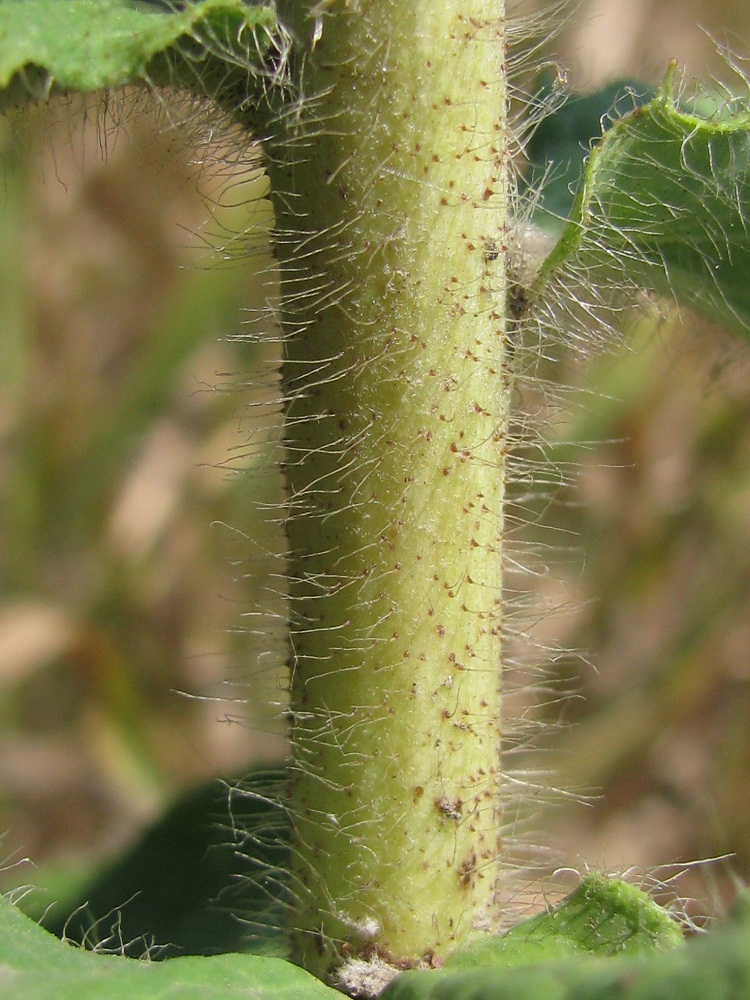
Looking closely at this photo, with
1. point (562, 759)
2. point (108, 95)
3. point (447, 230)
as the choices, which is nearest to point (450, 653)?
point (447, 230)

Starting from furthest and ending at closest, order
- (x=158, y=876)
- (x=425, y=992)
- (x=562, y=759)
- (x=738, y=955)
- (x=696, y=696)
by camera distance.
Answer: (x=696, y=696), (x=562, y=759), (x=158, y=876), (x=425, y=992), (x=738, y=955)

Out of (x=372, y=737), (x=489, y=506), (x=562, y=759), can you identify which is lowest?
(x=562, y=759)

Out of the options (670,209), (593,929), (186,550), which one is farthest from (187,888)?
(186,550)

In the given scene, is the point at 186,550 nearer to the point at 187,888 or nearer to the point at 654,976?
the point at 187,888

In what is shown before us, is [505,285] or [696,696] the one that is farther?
[696,696]

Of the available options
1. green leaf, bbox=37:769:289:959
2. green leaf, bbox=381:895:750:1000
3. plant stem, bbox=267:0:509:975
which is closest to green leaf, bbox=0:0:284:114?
plant stem, bbox=267:0:509:975

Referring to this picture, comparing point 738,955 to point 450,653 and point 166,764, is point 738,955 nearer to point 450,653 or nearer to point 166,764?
point 450,653
